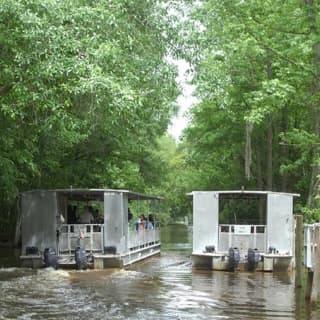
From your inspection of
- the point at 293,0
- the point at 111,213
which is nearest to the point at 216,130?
the point at 293,0

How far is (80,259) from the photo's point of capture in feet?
67.2

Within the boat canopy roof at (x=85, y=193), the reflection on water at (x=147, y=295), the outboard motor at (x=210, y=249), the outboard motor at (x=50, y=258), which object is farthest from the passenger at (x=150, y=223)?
the outboard motor at (x=50, y=258)

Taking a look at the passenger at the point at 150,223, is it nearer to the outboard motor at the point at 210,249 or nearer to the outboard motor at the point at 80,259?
the outboard motor at the point at 210,249

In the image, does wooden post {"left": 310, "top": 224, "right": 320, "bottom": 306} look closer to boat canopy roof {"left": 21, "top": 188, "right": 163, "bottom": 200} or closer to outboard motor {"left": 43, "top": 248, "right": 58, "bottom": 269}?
boat canopy roof {"left": 21, "top": 188, "right": 163, "bottom": 200}

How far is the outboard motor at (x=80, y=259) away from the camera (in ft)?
67.2

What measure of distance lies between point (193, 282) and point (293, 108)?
1634cm

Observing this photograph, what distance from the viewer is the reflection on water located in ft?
41.9

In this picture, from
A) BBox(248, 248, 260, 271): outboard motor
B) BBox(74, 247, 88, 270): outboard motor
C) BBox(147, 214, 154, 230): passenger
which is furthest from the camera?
BBox(147, 214, 154, 230): passenger

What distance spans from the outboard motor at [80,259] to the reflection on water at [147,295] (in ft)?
1.10

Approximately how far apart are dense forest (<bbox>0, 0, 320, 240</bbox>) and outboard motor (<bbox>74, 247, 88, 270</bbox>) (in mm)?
3981

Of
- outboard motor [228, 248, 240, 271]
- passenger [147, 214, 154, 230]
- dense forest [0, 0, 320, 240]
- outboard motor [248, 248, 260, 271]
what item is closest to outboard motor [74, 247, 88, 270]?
dense forest [0, 0, 320, 240]

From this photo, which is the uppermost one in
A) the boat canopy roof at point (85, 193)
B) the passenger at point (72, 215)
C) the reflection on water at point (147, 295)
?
the boat canopy roof at point (85, 193)

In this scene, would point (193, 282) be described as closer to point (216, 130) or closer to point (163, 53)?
point (163, 53)

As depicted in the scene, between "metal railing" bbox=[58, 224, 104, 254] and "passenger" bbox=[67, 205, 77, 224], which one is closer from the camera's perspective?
"metal railing" bbox=[58, 224, 104, 254]
